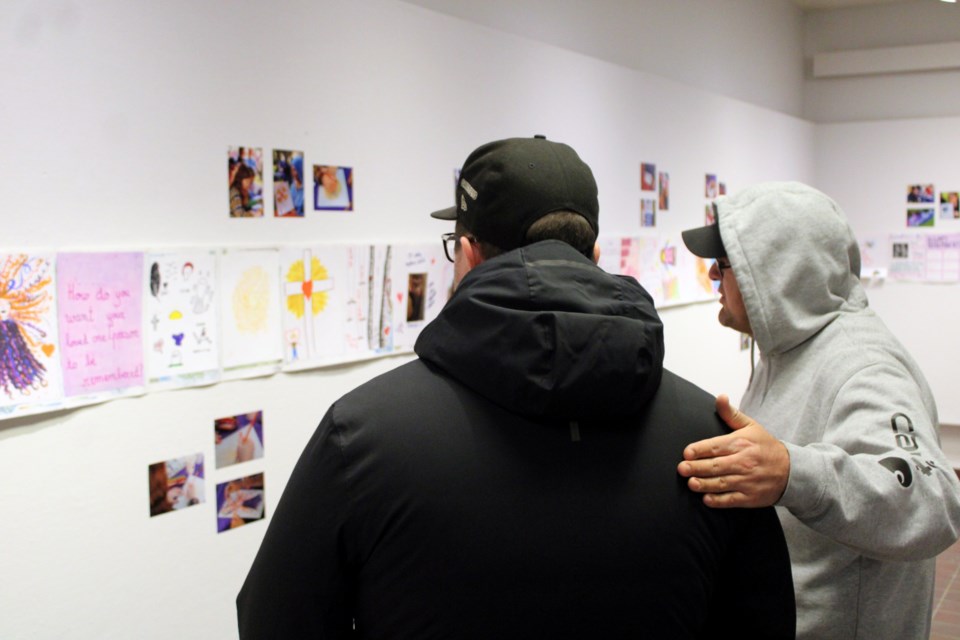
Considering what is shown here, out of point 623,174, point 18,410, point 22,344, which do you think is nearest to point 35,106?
point 22,344

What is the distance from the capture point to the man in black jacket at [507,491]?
107cm

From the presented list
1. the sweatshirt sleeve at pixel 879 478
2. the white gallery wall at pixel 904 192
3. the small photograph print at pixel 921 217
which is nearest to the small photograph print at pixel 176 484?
the sweatshirt sleeve at pixel 879 478

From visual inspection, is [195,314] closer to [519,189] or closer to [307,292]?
[307,292]

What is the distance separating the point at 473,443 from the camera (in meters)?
1.09

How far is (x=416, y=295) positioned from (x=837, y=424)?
1970 mm

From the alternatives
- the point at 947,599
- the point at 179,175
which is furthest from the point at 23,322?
the point at 947,599

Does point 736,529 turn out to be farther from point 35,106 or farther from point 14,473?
point 35,106

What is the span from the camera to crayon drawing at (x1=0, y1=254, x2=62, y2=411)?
216 cm

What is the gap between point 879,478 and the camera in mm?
Result: 1456

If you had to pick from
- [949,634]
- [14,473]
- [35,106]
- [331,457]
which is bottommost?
[949,634]

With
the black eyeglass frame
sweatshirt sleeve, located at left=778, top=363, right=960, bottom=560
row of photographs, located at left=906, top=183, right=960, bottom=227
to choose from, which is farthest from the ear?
row of photographs, located at left=906, top=183, right=960, bottom=227

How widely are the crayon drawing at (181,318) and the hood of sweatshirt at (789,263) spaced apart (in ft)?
4.83

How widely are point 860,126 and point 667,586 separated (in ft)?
23.5

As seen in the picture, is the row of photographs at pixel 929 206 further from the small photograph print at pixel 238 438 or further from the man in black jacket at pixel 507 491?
the man in black jacket at pixel 507 491
